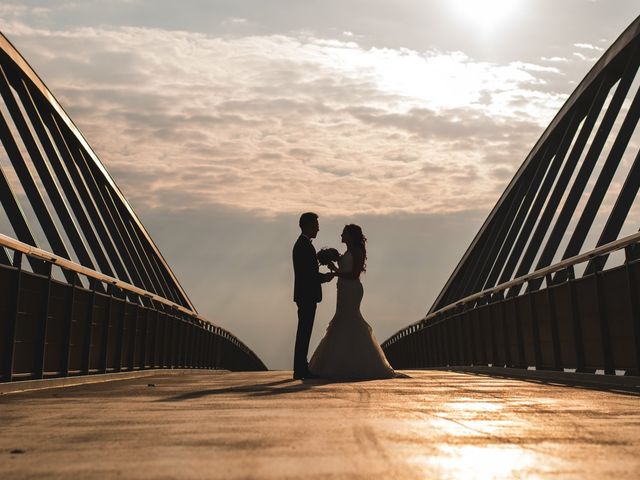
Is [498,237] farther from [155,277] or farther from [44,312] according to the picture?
[44,312]

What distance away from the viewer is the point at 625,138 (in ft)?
50.5

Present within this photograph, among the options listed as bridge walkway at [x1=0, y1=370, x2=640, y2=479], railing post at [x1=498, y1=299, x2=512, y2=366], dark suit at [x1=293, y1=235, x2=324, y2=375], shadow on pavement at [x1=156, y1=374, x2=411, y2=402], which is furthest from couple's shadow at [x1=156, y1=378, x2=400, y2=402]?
railing post at [x1=498, y1=299, x2=512, y2=366]

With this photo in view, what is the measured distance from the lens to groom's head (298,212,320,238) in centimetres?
1209

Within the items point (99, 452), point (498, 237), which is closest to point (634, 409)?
point (99, 452)

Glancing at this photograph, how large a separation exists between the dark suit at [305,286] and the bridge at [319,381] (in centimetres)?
74

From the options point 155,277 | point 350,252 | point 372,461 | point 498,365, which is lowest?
point 372,461

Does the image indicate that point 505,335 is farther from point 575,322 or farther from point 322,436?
point 322,436

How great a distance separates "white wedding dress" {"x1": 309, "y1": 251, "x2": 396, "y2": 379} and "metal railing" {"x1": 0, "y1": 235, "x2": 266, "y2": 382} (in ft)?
8.41

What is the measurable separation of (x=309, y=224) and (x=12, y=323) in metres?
4.20

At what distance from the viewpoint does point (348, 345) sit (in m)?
13.5

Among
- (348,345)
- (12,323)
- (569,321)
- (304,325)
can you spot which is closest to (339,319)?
(348,345)

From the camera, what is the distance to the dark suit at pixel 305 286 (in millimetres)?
12344

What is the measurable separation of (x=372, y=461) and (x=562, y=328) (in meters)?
7.99

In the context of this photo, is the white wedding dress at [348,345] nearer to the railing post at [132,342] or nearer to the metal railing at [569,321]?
the metal railing at [569,321]
